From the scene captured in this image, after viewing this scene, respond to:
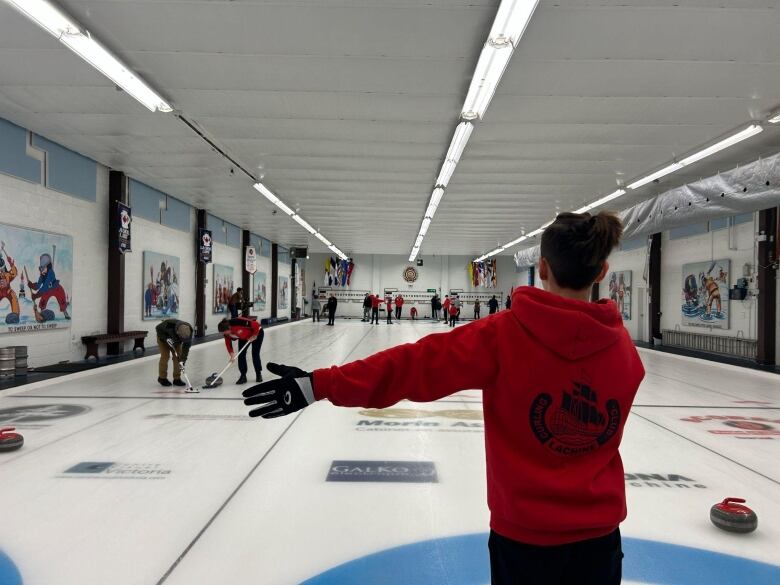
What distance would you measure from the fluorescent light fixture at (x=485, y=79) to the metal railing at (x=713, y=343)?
29.0 feet

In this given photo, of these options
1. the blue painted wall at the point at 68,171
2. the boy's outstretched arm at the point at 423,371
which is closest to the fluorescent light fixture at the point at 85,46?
the blue painted wall at the point at 68,171

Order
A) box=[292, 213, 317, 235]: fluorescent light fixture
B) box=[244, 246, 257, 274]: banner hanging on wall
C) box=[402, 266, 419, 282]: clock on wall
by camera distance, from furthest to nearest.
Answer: box=[402, 266, 419, 282]: clock on wall, box=[244, 246, 257, 274]: banner hanging on wall, box=[292, 213, 317, 235]: fluorescent light fixture

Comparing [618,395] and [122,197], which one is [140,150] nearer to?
[122,197]

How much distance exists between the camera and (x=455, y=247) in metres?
26.2

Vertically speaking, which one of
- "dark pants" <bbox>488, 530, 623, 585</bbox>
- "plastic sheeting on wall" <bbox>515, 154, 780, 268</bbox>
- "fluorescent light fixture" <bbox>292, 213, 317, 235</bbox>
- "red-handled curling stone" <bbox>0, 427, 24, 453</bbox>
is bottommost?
"red-handled curling stone" <bbox>0, 427, 24, 453</bbox>

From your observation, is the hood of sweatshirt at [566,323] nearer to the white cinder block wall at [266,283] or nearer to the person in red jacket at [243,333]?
the person in red jacket at [243,333]

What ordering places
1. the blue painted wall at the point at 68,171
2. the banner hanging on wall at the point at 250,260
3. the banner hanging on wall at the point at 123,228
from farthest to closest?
the banner hanging on wall at the point at 250,260
the banner hanging on wall at the point at 123,228
the blue painted wall at the point at 68,171

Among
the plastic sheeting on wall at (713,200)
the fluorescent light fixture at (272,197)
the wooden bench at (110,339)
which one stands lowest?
the wooden bench at (110,339)

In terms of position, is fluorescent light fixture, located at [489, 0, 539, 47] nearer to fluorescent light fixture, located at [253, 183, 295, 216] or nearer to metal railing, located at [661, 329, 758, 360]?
fluorescent light fixture, located at [253, 183, 295, 216]

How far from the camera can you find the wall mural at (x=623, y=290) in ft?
58.0

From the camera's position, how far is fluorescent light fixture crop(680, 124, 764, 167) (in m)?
7.80

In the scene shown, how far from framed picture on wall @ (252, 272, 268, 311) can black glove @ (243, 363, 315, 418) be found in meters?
21.4

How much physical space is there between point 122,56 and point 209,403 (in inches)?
164

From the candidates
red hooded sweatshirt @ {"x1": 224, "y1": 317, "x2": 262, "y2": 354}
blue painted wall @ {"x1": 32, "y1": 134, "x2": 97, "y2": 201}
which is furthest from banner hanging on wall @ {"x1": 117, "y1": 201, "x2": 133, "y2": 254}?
red hooded sweatshirt @ {"x1": 224, "y1": 317, "x2": 262, "y2": 354}
